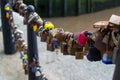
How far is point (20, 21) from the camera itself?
13.0ft

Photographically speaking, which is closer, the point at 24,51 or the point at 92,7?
the point at 24,51

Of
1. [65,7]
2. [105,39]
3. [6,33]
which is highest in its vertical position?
[65,7]

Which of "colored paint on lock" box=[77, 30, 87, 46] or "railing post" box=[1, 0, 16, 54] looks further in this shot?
"railing post" box=[1, 0, 16, 54]

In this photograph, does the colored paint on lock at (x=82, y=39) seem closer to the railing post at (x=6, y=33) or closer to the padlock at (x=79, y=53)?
the padlock at (x=79, y=53)

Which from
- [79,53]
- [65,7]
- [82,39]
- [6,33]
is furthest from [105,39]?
[65,7]

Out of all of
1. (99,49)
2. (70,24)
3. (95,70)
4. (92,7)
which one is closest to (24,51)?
(95,70)

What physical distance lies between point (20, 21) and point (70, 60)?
137 cm

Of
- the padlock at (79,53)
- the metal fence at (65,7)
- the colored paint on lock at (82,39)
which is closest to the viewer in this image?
the colored paint on lock at (82,39)

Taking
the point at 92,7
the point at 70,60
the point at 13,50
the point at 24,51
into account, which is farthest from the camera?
the point at 92,7

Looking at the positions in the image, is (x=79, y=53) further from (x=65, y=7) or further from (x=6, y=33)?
(x=65, y=7)

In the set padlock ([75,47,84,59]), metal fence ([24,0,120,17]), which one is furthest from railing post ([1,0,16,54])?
metal fence ([24,0,120,17])

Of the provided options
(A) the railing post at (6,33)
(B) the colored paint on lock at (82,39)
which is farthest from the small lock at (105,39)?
(A) the railing post at (6,33)

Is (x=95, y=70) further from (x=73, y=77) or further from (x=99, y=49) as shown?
(x=99, y=49)

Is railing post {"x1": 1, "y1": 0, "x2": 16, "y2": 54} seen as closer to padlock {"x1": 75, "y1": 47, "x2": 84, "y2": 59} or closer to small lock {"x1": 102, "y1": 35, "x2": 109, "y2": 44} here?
padlock {"x1": 75, "y1": 47, "x2": 84, "y2": 59}
